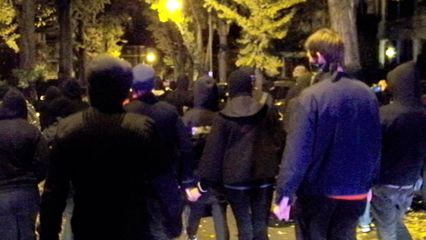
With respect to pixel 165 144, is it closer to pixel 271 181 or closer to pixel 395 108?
pixel 271 181

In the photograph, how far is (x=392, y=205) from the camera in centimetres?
651

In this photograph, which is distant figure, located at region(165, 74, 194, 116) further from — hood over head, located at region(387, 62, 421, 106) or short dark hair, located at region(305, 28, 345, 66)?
short dark hair, located at region(305, 28, 345, 66)

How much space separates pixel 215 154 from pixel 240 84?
2.19 ft

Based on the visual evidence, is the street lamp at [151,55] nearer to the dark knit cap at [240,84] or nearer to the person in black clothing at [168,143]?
the dark knit cap at [240,84]

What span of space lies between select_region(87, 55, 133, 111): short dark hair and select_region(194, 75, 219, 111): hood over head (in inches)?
150

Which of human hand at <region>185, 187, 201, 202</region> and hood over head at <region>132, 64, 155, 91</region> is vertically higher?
hood over head at <region>132, 64, 155, 91</region>

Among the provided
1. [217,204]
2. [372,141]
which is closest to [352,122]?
[372,141]

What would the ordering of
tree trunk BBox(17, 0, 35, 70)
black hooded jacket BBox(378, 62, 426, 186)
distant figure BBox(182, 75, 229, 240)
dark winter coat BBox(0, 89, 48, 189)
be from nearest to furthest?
1. dark winter coat BBox(0, 89, 48, 189)
2. black hooded jacket BBox(378, 62, 426, 186)
3. distant figure BBox(182, 75, 229, 240)
4. tree trunk BBox(17, 0, 35, 70)

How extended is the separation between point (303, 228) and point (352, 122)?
0.80m

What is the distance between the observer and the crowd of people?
3.86 metres

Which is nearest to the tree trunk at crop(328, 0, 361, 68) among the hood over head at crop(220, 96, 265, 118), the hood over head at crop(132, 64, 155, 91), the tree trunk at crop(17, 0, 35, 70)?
the hood over head at crop(220, 96, 265, 118)

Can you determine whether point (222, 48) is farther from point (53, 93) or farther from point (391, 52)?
point (53, 93)

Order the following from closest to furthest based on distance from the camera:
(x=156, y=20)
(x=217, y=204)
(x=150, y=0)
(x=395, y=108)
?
(x=395, y=108) < (x=217, y=204) < (x=150, y=0) < (x=156, y=20)

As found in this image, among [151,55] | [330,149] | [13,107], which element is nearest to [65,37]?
[151,55]
